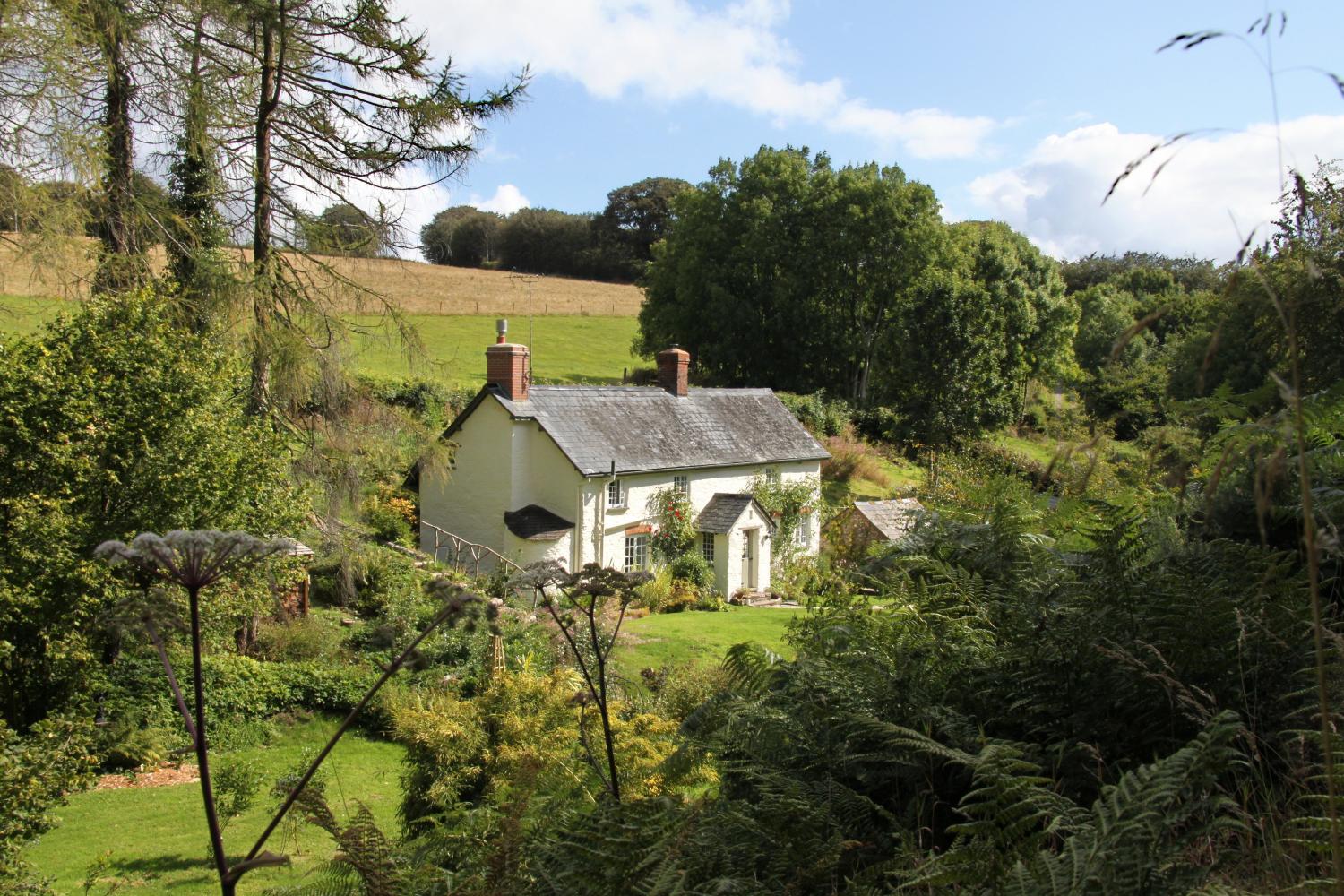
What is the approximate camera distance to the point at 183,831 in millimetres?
11523

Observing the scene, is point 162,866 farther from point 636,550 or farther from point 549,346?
point 549,346

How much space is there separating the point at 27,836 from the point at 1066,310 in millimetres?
46390

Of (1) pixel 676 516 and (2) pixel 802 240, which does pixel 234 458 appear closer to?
(1) pixel 676 516

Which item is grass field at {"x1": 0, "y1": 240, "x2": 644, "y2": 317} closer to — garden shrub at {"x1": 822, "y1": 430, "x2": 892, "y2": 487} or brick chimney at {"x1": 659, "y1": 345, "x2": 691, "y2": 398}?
brick chimney at {"x1": 659, "y1": 345, "x2": 691, "y2": 398}

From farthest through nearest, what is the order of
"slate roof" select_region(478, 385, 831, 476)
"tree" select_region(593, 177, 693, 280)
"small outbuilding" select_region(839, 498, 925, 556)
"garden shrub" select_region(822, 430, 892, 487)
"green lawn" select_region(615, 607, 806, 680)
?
"tree" select_region(593, 177, 693, 280)
"garden shrub" select_region(822, 430, 892, 487)
"small outbuilding" select_region(839, 498, 925, 556)
"slate roof" select_region(478, 385, 831, 476)
"green lawn" select_region(615, 607, 806, 680)

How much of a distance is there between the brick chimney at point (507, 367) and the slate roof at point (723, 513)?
20.9 feet

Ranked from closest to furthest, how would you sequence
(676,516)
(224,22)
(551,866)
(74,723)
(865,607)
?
(551,866) < (865,607) < (74,723) < (224,22) < (676,516)

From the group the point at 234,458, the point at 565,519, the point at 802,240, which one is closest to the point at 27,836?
the point at 234,458

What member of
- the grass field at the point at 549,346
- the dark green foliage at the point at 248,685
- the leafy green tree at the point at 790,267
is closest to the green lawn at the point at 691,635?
the dark green foliage at the point at 248,685

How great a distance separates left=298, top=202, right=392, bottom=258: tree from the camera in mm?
17281

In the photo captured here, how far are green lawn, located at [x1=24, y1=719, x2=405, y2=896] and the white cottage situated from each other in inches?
406

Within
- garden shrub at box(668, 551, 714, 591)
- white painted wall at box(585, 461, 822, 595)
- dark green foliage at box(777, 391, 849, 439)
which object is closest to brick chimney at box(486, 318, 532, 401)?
white painted wall at box(585, 461, 822, 595)

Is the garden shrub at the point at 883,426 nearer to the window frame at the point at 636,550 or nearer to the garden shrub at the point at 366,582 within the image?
the window frame at the point at 636,550

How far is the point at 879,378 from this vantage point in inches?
1779
